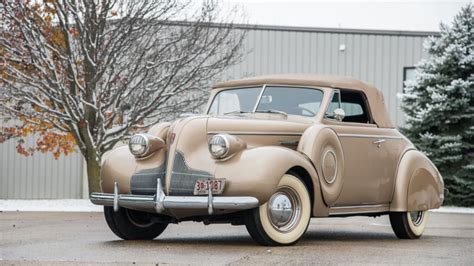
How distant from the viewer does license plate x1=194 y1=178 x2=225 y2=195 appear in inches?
319

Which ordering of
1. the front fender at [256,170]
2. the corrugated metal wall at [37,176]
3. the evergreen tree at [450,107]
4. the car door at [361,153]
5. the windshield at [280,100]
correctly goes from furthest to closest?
the corrugated metal wall at [37,176]
the evergreen tree at [450,107]
the windshield at [280,100]
the car door at [361,153]
the front fender at [256,170]

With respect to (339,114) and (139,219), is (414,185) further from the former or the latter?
(139,219)

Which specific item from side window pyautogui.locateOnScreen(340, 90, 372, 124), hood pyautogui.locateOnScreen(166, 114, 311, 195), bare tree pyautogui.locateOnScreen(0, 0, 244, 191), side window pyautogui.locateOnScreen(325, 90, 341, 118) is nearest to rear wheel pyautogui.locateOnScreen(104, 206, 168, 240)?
hood pyautogui.locateOnScreen(166, 114, 311, 195)

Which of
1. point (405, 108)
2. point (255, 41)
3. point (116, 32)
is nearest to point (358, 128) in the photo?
point (116, 32)

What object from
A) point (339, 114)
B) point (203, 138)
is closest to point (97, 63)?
point (339, 114)

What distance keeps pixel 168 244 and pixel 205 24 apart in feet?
37.8

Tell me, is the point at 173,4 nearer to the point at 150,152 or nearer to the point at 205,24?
the point at 205,24

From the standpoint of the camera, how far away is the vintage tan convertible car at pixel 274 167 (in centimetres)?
813

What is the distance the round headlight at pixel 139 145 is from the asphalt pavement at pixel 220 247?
0.95 metres

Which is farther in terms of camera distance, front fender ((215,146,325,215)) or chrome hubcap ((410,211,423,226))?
chrome hubcap ((410,211,423,226))

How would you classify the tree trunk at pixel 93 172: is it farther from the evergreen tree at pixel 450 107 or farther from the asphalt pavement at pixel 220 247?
the evergreen tree at pixel 450 107

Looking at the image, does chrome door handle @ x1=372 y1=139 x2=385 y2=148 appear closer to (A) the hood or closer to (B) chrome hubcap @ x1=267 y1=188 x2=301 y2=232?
(A) the hood

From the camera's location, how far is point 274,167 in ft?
26.5

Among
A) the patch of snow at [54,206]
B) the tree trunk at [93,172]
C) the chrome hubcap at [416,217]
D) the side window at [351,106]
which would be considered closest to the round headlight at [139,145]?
the side window at [351,106]
